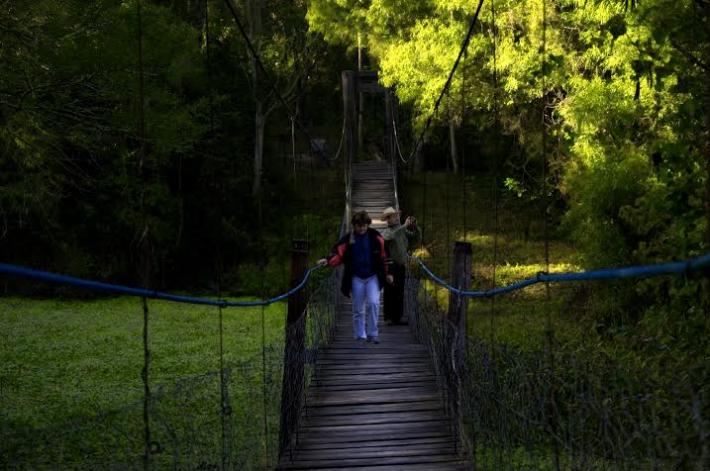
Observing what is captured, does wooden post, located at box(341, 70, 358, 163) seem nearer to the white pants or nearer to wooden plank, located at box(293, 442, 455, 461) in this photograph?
the white pants

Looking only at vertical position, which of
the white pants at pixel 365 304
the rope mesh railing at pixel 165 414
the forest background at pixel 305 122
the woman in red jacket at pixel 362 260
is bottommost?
the rope mesh railing at pixel 165 414

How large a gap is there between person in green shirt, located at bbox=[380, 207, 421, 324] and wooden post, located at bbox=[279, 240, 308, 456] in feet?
4.94

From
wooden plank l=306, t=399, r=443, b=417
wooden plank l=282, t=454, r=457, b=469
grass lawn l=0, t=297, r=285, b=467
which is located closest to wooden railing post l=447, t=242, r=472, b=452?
wooden plank l=282, t=454, r=457, b=469

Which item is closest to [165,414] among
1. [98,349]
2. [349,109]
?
[98,349]

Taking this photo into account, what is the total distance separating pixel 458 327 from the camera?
5.79 metres

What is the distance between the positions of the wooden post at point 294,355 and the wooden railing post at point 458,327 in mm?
860

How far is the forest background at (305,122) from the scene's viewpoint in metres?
6.00

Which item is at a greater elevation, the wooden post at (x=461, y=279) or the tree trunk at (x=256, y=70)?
the tree trunk at (x=256, y=70)

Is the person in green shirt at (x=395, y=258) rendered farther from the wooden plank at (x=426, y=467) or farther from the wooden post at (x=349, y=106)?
the wooden post at (x=349, y=106)

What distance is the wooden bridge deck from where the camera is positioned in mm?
5020

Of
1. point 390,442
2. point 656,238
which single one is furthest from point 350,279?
point 656,238

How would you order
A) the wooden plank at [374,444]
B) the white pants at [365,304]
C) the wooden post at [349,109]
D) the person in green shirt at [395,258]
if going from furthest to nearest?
the wooden post at [349,109]
the person in green shirt at [395,258]
the white pants at [365,304]
the wooden plank at [374,444]

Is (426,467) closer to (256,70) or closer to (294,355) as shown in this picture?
(294,355)

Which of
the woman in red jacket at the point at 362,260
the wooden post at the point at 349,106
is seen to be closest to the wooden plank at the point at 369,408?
the woman in red jacket at the point at 362,260
